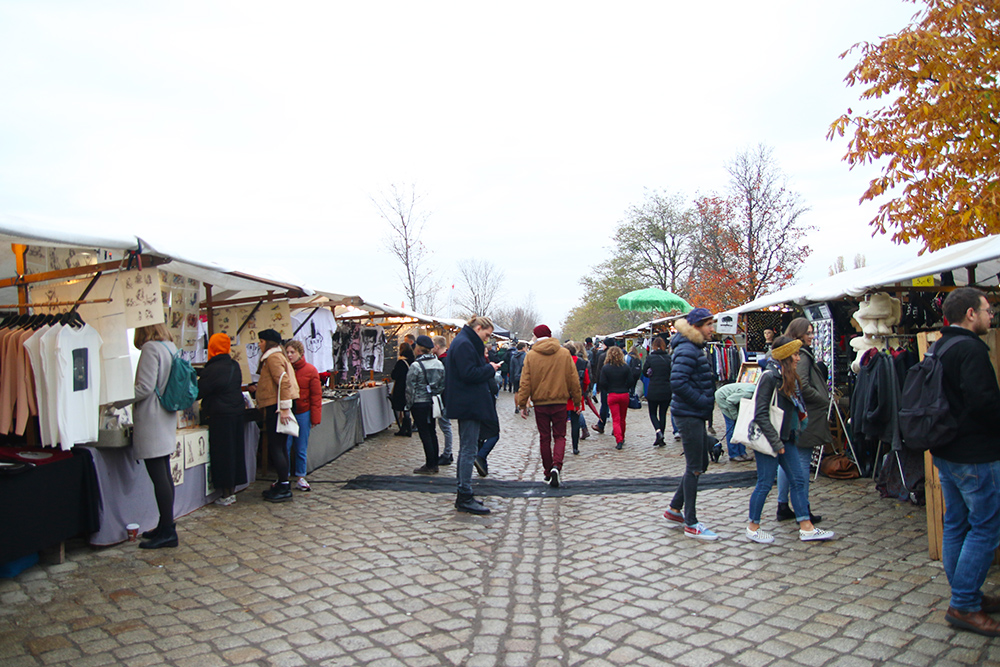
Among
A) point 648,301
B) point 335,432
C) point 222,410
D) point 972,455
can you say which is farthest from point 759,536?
point 648,301

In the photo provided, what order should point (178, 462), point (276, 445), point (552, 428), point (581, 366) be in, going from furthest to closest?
1. point (581, 366)
2. point (552, 428)
3. point (276, 445)
4. point (178, 462)

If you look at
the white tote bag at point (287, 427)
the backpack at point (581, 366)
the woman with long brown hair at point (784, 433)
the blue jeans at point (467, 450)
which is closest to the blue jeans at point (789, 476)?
the woman with long brown hair at point (784, 433)

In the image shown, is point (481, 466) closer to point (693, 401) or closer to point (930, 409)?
point (693, 401)

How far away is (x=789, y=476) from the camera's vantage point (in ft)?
16.7

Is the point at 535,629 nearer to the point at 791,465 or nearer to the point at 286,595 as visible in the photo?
the point at 286,595

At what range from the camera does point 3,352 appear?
4.43 meters

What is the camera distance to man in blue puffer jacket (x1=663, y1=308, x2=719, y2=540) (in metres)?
5.29

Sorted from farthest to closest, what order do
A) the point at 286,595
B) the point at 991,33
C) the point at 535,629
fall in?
the point at 991,33
the point at 286,595
the point at 535,629

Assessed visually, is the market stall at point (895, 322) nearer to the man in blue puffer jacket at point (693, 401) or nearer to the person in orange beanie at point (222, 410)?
the man in blue puffer jacket at point (693, 401)

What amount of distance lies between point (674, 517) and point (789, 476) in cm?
110

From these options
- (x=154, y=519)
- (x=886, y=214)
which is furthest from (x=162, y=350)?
Answer: (x=886, y=214)

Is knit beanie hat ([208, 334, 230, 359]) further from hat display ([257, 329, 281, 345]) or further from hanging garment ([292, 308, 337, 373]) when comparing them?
hanging garment ([292, 308, 337, 373])

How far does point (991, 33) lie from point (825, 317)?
11.7 feet

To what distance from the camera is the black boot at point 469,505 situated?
6.16 meters
